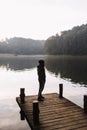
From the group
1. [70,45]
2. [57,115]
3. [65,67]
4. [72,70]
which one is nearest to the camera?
[57,115]

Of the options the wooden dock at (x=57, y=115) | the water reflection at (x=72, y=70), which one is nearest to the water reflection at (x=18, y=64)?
the water reflection at (x=72, y=70)

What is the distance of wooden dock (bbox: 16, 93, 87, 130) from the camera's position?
8758mm

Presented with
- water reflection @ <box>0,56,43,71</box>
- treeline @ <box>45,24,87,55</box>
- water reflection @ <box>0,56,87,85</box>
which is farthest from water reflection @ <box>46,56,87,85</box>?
treeline @ <box>45,24,87,55</box>

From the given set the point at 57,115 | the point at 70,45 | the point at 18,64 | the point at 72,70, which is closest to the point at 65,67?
the point at 72,70

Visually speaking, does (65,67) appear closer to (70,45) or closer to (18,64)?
(18,64)

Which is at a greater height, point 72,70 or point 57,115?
point 57,115

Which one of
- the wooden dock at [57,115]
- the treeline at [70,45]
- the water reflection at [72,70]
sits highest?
the treeline at [70,45]

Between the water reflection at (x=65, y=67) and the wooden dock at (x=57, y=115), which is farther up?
the wooden dock at (x=57, y=115)

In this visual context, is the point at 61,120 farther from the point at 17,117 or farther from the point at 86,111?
the point at 17,117

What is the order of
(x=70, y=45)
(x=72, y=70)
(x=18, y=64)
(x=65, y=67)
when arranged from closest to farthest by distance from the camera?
1. (x=72, y=70)
2. (x=65, y=67)
3. (x=18, y=64)
4. (x=70, y=45)

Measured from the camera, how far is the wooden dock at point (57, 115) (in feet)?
28.7

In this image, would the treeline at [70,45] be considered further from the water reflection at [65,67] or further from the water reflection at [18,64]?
the water reflection at [65,67]

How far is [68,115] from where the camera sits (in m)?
10.2

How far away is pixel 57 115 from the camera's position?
10.1 meters
